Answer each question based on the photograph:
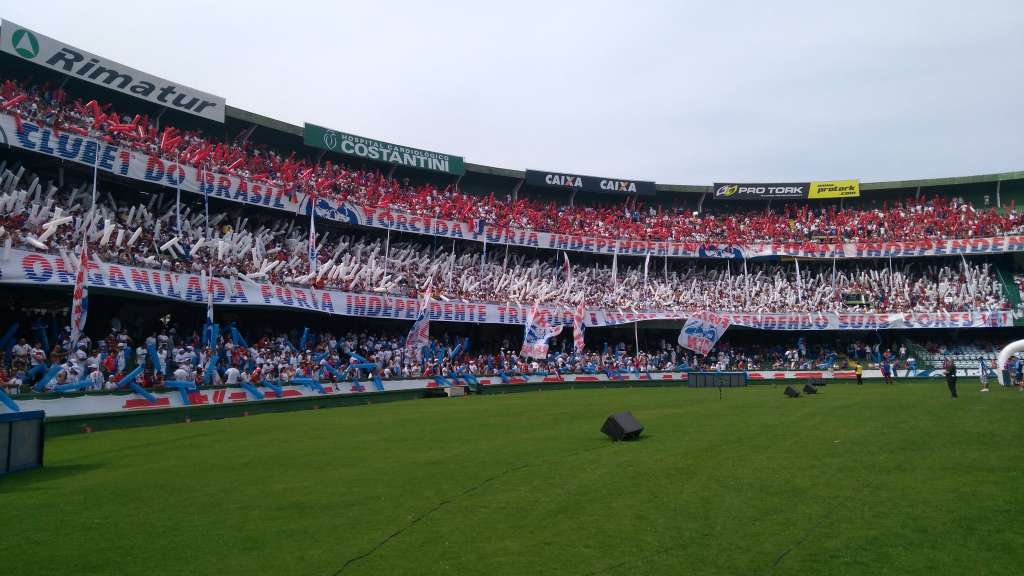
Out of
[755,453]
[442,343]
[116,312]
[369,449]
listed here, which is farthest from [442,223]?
[755,453]

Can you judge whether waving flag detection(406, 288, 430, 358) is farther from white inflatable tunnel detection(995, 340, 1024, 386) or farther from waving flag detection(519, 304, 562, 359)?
white inflatable tunnel detection(995, 340, 1024, 386)

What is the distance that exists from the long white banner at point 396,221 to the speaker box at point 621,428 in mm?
24877

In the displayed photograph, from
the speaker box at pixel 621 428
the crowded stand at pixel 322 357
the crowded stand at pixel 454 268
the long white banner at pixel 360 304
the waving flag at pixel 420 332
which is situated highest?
the crowded stand at pixel 454 268

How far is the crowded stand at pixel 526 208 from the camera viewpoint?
3209 centimetres

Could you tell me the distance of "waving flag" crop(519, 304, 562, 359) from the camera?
36125mm

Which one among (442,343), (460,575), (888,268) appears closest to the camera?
(460,575)

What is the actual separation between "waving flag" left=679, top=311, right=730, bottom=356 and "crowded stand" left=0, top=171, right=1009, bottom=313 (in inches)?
330

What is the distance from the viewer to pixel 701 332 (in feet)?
129

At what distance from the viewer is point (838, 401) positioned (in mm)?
24703

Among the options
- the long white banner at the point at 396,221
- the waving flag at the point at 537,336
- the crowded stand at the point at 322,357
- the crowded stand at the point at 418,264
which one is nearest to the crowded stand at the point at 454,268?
the crowded stand at the point at 418,264

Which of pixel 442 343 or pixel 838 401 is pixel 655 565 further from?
pixel 442 343

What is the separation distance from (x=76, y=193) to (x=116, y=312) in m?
5.28

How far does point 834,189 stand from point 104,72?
55687mm

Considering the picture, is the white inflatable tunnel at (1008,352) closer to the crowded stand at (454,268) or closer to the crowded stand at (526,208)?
the crowded stand at (454,268)
